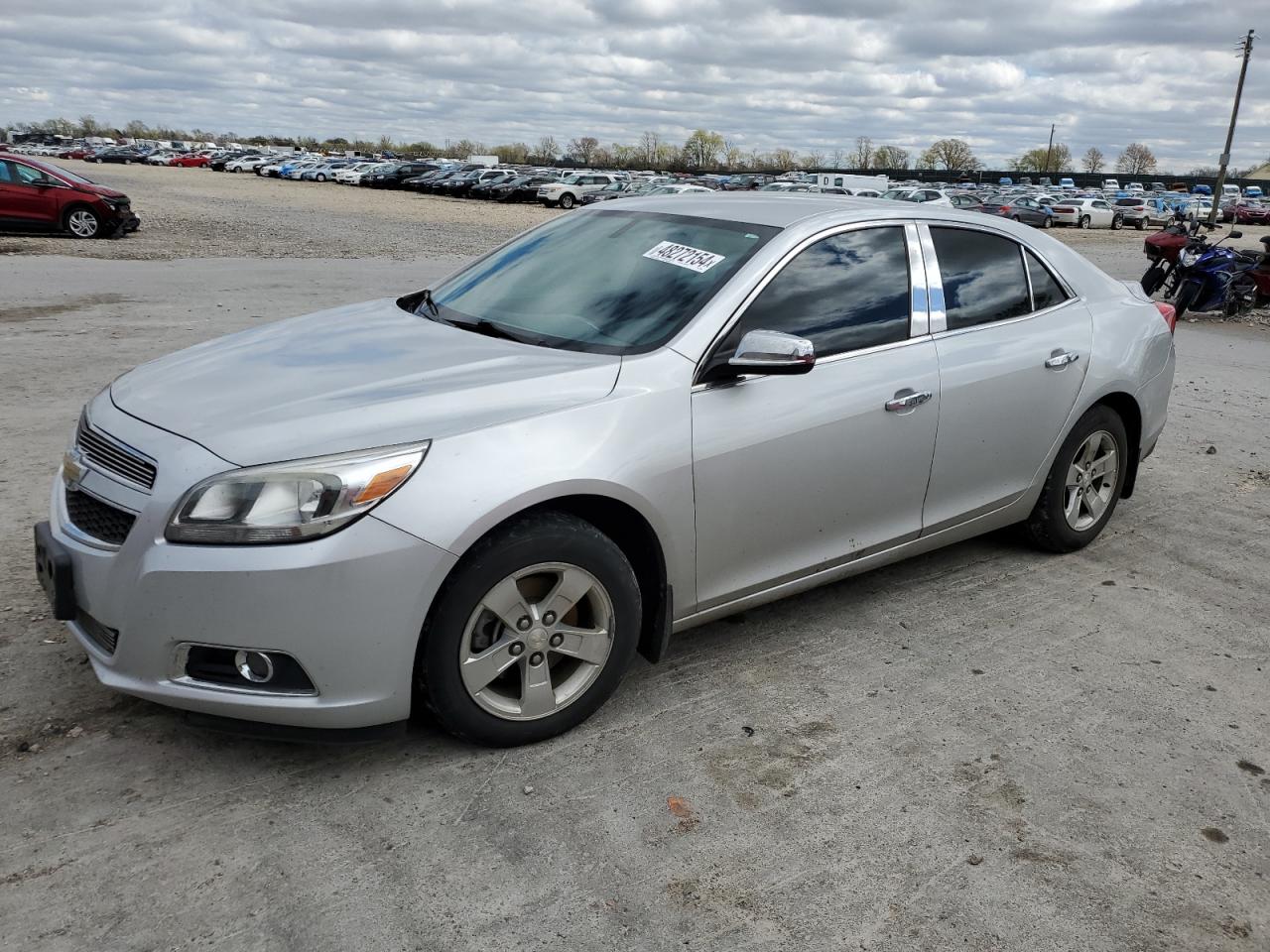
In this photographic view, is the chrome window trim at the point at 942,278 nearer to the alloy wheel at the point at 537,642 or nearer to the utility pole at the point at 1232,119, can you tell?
→ the alloy wheel at the point at 537,642

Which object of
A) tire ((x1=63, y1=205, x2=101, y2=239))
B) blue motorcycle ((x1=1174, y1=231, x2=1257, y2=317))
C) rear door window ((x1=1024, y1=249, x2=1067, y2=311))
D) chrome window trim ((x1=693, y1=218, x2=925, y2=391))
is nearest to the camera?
chrome window trim ((x1=693, y1=218, x2=925, y2=391))

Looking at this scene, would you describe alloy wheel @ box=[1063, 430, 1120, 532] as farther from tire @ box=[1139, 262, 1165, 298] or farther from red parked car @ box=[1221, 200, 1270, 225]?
red parked car @ box=[1221, 200, 1270, 225]

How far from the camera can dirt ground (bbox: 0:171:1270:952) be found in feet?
8.44

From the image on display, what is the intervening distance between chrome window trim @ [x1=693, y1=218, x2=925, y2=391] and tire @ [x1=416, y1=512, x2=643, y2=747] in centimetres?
71

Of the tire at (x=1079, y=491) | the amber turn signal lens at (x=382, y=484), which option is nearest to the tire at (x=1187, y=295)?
the tire at (x=1079, y=491)

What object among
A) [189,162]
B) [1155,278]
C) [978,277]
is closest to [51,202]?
[1155,278]

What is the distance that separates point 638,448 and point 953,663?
62.3 inches

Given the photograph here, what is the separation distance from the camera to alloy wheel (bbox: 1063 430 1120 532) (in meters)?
4.95

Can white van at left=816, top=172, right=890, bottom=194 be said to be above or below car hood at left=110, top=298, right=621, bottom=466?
below

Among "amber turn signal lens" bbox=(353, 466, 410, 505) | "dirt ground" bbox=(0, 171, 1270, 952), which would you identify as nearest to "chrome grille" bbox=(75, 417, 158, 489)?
"amber turn signal lens" bbox=(353, 466, 410, 505)

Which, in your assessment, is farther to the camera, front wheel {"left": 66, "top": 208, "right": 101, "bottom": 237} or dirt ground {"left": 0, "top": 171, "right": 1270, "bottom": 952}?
front wheel {"left": 66, "top": 208, "right": 101, "bottom": 237}

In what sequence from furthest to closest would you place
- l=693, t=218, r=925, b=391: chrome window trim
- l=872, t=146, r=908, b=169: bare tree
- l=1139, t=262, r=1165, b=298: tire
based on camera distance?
l=872, t=146, r=908, b=169: bare tree, l=1139, t=262, r=1165, b=298: tire, l=693, t=218, r=925, b=391: chrome window trim

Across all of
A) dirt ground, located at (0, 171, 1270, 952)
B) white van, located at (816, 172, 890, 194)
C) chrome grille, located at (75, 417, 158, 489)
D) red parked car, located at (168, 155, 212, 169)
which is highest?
chrome grille, located at (75, 417, 158, 489)

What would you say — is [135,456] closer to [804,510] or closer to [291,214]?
[804,510]
